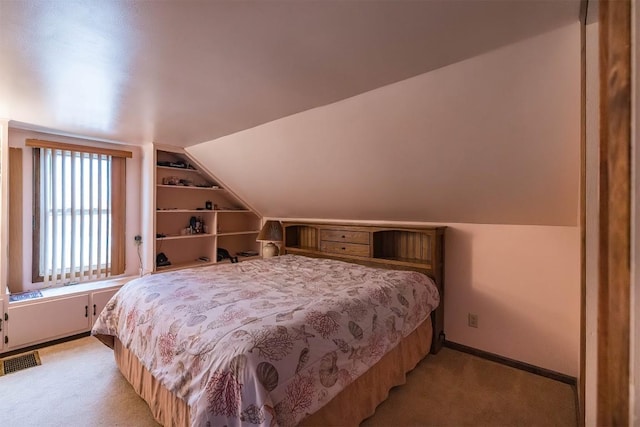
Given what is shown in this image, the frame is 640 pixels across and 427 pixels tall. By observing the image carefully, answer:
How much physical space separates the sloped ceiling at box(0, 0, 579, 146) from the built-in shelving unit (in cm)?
169

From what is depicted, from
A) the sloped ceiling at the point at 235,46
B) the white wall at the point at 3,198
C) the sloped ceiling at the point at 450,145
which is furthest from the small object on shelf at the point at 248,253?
the sloped ceiling at the point at 235,46

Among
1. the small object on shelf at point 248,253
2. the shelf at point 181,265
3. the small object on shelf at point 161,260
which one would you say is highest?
the small object on shelf at point 161,260

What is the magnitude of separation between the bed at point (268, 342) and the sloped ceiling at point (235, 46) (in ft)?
4.58

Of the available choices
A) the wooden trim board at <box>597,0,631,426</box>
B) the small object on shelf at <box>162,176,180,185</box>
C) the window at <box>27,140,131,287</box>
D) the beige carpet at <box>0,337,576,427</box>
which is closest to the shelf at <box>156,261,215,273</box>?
the window at <box>27,140,131,287</box>

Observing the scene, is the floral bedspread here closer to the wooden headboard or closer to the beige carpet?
the wooden headboard

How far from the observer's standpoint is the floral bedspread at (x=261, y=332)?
1268 millimetres

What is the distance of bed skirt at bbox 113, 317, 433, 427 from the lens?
1.57 metres

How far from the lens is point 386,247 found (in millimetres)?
3406

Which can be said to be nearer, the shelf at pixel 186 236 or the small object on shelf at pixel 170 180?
the shelf at pixel 186 236

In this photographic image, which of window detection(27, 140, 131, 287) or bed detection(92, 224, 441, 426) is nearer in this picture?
bed detection(92, 224, 441, 426)

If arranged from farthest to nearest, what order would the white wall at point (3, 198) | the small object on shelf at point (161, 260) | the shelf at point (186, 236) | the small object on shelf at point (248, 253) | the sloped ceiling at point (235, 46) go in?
the small object on shelf at point (248, 253), the small object on shelf at point (161, 260), the shelf at point (186, 236), the white wall at point (3, 198), the sloped ceiling at point (235, 46)

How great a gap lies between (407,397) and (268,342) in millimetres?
1336

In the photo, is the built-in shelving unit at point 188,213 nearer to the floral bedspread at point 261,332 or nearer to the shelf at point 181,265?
the shelf at point 181,265

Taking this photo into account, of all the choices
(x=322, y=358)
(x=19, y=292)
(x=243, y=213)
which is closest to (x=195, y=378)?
(x=322, y=358)
